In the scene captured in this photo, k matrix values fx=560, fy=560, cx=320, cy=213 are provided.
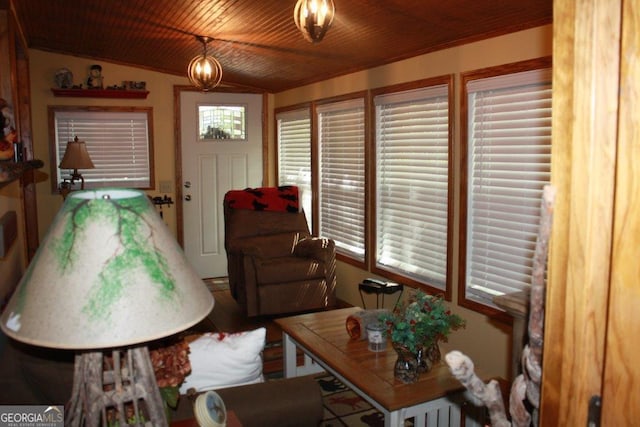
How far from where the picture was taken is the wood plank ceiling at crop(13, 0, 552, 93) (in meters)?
3.16

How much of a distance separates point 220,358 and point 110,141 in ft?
15.3

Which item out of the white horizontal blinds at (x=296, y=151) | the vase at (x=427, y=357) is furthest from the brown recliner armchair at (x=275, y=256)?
the vase at (x=427, y=357)

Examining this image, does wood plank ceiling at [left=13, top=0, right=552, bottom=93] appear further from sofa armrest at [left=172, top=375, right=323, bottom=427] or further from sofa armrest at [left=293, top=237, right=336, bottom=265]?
sofa armrest at [left=172, top=375, right=323, bottom=427]

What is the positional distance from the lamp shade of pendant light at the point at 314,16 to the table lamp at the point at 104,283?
4.92 feet

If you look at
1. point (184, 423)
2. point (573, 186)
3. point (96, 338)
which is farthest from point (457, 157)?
point (96, 338)

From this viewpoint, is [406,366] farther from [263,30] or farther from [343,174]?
[343,174]

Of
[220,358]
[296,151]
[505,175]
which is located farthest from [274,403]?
[296,151]

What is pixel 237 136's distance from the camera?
258 inches

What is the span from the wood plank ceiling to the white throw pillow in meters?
2.00

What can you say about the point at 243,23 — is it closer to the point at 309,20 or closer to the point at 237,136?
the point at 309,20

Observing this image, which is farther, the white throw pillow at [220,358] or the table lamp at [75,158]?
the table lamp at [75,158]

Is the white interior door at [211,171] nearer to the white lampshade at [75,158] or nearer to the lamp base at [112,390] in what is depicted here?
the white lampshade at [75,158]

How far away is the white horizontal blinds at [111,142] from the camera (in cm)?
589

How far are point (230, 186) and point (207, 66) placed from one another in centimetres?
250
